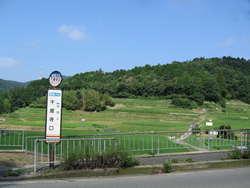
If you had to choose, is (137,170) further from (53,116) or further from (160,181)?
(53,116)

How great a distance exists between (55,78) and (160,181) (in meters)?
4.39

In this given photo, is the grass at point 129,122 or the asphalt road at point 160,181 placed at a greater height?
the asphalt road at point 160,181

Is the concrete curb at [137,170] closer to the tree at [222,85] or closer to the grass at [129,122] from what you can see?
the grass at [129,122]

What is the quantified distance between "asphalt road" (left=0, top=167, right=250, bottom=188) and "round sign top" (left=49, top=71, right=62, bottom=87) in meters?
2.93

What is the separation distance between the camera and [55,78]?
784cm

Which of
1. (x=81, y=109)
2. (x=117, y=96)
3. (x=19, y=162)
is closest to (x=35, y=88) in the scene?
(x=117, y=96)

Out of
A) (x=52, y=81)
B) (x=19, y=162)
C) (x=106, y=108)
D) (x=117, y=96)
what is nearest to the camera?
(x=52, y=81)

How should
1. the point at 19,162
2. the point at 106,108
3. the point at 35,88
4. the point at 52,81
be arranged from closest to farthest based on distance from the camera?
the point at 52,81 < the point at 19,162 < the point at 106,108 < the point at 35,88

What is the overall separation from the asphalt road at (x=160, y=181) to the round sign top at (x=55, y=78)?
293 centimetres

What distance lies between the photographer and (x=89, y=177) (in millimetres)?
6848

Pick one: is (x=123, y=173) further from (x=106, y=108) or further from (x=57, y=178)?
(x=106, y=108)

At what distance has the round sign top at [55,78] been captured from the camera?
7.81 meters

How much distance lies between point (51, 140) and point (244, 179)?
18.5ft

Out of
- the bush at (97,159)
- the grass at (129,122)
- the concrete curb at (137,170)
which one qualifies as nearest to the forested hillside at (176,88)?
the grass at (129,122)
